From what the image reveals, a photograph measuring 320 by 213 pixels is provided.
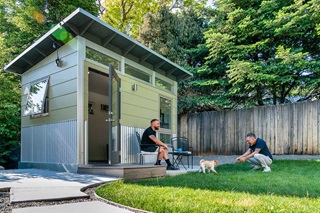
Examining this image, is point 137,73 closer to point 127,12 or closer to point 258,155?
point 258,155

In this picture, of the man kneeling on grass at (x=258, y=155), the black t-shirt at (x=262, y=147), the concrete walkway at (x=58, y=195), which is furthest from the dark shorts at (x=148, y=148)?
the black t-shirt at (x=262, y=147)

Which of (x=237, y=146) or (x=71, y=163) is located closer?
(x=71, y=163)

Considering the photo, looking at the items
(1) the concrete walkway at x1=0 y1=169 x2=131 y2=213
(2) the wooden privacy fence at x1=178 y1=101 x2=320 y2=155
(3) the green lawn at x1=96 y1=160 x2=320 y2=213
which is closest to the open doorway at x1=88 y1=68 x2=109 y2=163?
(2) the wooden privacy fence at x1=178 y1=101 x2=320 y2=155

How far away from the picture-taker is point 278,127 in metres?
7.88

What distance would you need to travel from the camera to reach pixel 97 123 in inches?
351

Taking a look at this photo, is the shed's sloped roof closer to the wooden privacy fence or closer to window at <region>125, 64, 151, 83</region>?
window at <region>125, 64, 151, 83</region>

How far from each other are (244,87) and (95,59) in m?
5.46

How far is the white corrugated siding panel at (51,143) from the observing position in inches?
207

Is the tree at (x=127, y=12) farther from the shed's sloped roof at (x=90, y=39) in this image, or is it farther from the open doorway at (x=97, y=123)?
the shed's sloped roof at (x=90, y=39)

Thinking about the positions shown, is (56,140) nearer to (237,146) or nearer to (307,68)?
(237,146)

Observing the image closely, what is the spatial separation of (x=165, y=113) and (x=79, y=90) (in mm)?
3566

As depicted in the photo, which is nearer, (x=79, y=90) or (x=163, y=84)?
(x=79, y=90)

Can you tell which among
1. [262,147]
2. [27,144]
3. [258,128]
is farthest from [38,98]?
[258,128]

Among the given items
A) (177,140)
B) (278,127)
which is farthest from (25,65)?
(278,127)
